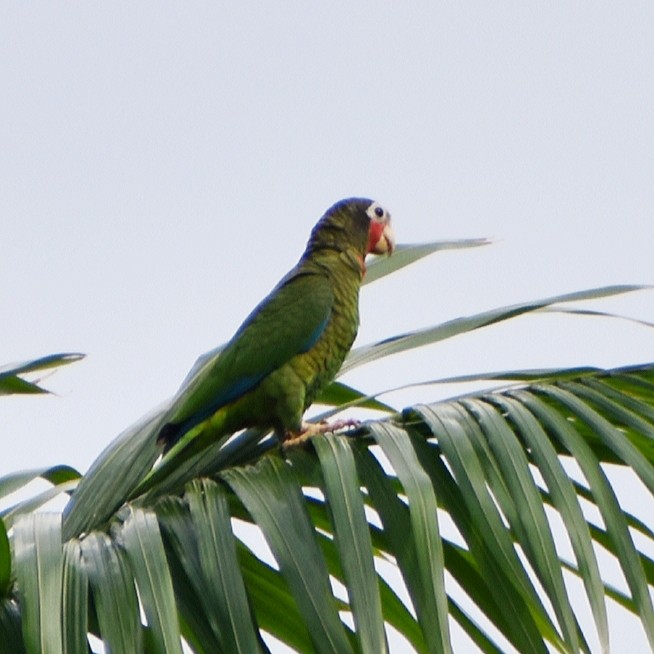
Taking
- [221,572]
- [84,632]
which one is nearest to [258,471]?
[221,572]

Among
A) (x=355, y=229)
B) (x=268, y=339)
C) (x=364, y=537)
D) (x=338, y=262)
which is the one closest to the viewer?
(x=364, y=537)

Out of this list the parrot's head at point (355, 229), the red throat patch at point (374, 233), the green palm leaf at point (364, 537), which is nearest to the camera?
the green palm leaf at point (364, 537)

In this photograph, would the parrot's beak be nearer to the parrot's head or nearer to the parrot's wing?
the parrot's head

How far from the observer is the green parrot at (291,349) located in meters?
2.80

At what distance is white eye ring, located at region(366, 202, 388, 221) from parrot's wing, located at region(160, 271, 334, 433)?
496mm

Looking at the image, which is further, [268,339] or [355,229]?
[355,229]

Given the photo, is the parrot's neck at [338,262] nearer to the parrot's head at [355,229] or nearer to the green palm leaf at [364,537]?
the parrot's head at [355,229]

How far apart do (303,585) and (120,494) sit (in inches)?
20.1

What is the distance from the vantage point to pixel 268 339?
328cm

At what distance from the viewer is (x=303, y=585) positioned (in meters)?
1.54

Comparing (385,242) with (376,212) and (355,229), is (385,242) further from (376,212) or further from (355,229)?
(355,229)

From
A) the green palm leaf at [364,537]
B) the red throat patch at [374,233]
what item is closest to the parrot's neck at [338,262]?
the red throat patch at [374,233]

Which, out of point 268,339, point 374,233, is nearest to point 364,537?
point 268,339

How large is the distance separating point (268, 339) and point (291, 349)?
0.07 metres
